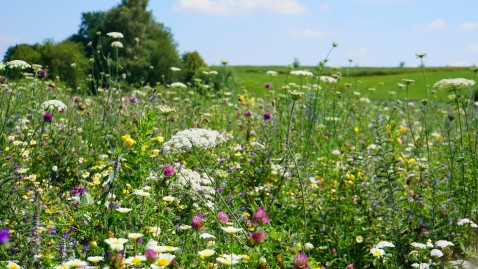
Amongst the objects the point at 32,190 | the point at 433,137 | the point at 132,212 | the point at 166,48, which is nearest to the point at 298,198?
the point at 132,212

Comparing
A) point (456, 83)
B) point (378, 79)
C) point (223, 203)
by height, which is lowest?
point (378, 79)

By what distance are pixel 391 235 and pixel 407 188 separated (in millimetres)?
1477

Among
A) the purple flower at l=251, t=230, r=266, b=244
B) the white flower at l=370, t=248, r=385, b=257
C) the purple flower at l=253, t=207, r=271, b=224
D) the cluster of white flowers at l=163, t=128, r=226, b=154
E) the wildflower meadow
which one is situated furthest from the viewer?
the cluster of white flowers at l=163, t=128, r=226, b=154

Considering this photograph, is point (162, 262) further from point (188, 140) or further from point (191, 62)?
point (191, 62)

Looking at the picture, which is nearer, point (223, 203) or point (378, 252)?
point (378, 252)

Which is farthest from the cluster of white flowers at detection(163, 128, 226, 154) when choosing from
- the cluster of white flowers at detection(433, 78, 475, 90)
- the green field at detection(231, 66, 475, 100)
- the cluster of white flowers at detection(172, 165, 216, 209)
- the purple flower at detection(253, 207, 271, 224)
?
the green field at detection(231, 66, 475, 100)

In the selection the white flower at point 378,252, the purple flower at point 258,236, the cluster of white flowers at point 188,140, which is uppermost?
the cluster of white flowers at point 188,140

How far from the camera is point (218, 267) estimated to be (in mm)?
3072

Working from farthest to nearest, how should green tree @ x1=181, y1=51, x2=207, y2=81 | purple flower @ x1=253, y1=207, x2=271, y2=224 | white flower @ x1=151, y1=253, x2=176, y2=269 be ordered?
1. green tree @ x1=181, y1=51, x2=207, y2=81
2. purple flower @ x1=253, y1=207, x2=271, y2=224
3. white flower @ x1=151, y1=253, x2=176, y2=269

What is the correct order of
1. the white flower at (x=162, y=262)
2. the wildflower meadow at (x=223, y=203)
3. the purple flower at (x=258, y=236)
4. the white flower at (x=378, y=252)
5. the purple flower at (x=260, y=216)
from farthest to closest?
the white flower at (x=378, y=252) < the wildflower meadow at (x=223, y=203) < the purple flower at (x=260, y=216) < the purple flower at (x=258, y=236) < the white flower at (x=162, y=262)

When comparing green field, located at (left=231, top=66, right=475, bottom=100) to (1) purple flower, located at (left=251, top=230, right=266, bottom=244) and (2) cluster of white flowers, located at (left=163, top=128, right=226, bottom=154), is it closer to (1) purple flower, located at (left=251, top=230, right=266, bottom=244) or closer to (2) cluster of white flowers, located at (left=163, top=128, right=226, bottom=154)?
(2) cluster of white flowers, located at (left=163, top=128, right=226, bottom=154)

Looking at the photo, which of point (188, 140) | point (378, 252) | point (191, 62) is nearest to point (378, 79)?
point (191, 62)

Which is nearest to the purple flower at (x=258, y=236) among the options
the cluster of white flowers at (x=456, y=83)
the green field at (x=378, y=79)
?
the cluster of white flowers at (x=456, y=83)

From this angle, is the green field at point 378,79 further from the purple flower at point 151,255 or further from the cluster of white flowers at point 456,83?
the purple flower at point 151,255
